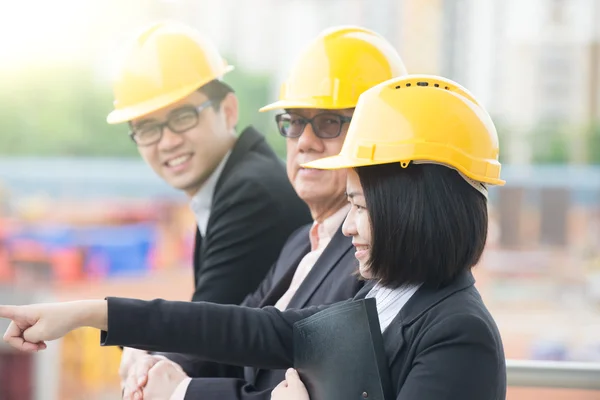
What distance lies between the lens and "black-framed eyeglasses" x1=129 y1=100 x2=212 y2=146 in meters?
2.17

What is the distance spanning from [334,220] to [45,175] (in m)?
15.0

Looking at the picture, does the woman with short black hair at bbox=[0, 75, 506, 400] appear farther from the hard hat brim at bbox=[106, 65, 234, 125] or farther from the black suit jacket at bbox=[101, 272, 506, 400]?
the hard hat brim at bbox=[106, 65, 234, 125]

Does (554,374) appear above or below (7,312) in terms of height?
below

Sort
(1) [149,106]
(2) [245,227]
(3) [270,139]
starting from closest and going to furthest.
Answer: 1. (2) [245,227]
2. (1) [149,106]
3. (3) [270,139]

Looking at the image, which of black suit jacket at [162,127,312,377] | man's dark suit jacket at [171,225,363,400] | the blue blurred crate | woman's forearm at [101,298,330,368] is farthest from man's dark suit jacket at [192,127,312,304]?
the blue blurred crate

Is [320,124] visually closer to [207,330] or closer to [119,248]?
[207,330]

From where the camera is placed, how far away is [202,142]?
86.1 inches

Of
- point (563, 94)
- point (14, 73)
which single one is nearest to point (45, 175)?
point (14, 73)

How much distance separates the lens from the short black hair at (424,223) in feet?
3.86

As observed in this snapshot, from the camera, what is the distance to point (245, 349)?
4.56ft

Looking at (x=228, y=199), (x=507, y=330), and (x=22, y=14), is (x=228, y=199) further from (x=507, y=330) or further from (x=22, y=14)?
(x=22, y=14)

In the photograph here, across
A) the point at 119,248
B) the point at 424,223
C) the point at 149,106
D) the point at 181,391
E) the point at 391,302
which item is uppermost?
the point at 149,106

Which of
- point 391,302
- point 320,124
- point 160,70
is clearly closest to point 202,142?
point 160,70

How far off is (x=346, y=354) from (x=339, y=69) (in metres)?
0.68
